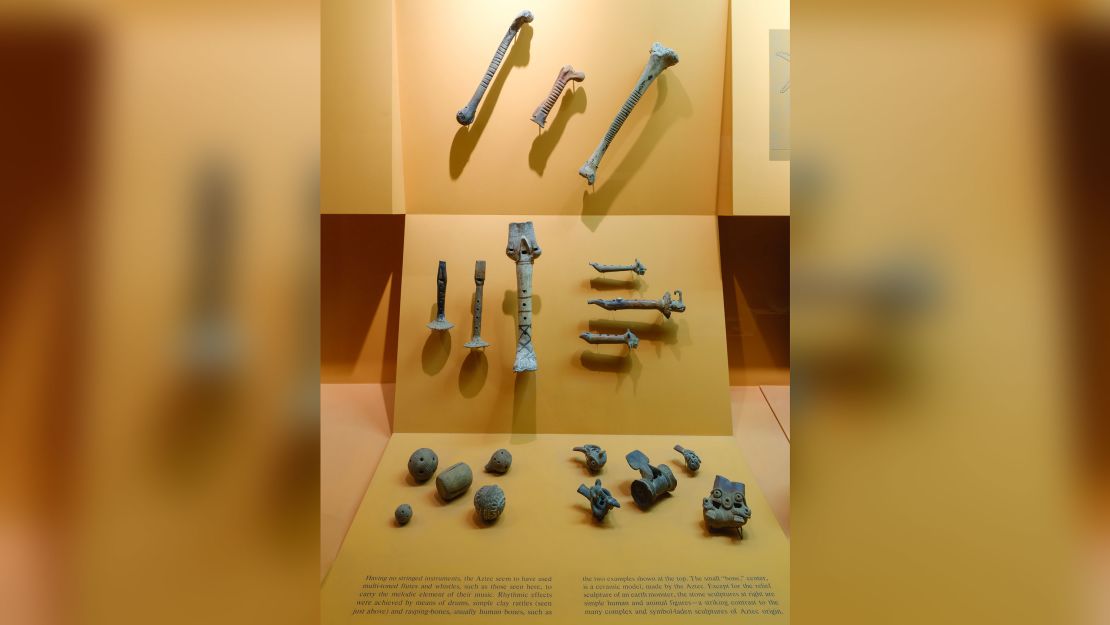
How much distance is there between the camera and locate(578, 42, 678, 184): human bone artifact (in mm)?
2379

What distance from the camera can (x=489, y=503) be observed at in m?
1.84

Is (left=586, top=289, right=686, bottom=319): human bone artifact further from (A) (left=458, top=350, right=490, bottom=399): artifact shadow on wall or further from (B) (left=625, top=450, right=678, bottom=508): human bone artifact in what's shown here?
(B) (left=625, top=450, right=678, bottom=508): human bone artifact

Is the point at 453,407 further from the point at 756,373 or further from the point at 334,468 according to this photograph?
the point at 756,373

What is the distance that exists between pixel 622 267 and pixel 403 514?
123 centimetres

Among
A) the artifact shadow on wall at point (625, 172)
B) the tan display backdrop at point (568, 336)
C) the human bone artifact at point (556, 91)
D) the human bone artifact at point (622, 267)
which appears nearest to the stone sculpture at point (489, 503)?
the tan display backdrop at point (568, 336)

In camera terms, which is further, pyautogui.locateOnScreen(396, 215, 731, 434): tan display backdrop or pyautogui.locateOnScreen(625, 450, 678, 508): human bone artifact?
pyautogui.locateOnScreen(396, 215, 731, 434): tan display backdrop

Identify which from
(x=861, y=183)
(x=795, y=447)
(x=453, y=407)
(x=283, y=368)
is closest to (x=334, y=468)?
(x=453, y=407)

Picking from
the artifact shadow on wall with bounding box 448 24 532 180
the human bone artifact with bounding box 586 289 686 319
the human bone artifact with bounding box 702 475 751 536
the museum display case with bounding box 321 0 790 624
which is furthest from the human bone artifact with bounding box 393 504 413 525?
the artifact shadow on wall with bounding box 448 24 532 180

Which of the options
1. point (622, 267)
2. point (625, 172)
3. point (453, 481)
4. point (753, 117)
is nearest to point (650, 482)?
point (453, 481)

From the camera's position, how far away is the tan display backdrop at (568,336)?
2.37 meters

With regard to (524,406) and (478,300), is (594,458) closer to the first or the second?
(524,406)

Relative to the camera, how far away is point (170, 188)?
485mm

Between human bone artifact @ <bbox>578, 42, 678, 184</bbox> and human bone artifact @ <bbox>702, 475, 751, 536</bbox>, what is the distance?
1282 millimetres

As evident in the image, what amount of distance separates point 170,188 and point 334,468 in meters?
1.48
